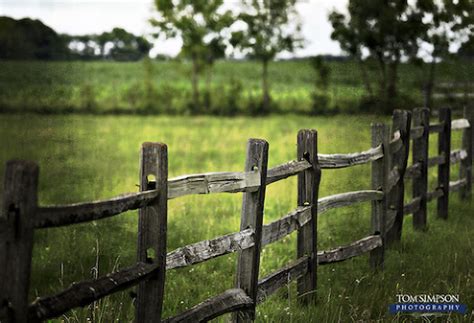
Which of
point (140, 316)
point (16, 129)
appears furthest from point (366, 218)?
point (140, 316)

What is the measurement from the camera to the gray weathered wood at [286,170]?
4376 millimetres

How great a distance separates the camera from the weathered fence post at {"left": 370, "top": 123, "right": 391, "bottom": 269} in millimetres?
6441

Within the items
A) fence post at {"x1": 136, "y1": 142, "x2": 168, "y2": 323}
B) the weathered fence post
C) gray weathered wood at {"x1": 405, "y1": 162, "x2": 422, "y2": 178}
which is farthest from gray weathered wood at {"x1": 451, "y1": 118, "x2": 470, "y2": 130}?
fence post at {"x1": 136, "y1": 142, "x2": 168, "y2": 323}

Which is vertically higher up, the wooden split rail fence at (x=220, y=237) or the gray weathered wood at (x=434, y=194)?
the wooden split rail fence at (x=220, y=237)

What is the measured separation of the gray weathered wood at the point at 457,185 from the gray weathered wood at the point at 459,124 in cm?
75

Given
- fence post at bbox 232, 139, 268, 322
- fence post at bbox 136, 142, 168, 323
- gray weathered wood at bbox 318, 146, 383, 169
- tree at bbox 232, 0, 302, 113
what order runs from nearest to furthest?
fence post at bbox 136, 142, 168, 323
fence post at bbox 232, 139, 268, 322
gray weathered wood at bbox 318, 146, 383, 169
tree at bbox 232, 0, 302, 113

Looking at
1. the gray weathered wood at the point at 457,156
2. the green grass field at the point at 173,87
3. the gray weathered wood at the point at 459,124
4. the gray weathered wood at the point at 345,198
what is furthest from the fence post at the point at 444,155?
the gray weathered wood at the point at 345,198

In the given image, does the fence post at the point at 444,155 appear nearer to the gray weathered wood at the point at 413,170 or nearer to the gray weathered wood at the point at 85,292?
the gray weathered wood at the point at 413,170

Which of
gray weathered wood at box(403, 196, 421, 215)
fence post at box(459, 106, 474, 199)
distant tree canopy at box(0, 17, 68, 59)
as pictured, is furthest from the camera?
fence post at box(459, 106, 474, 199)

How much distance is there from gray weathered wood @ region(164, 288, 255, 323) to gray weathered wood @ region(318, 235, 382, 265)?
1.39 m

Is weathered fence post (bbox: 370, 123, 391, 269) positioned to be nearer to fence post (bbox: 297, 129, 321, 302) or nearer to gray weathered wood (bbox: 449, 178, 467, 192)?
fence post (bbox: 297, 129, 321, 302)

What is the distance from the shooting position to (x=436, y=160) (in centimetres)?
859

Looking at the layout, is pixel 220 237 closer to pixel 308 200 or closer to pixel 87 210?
pixel 87 210

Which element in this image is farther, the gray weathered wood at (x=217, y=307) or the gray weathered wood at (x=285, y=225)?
the gray weathered wood at (x=285, y=225)
